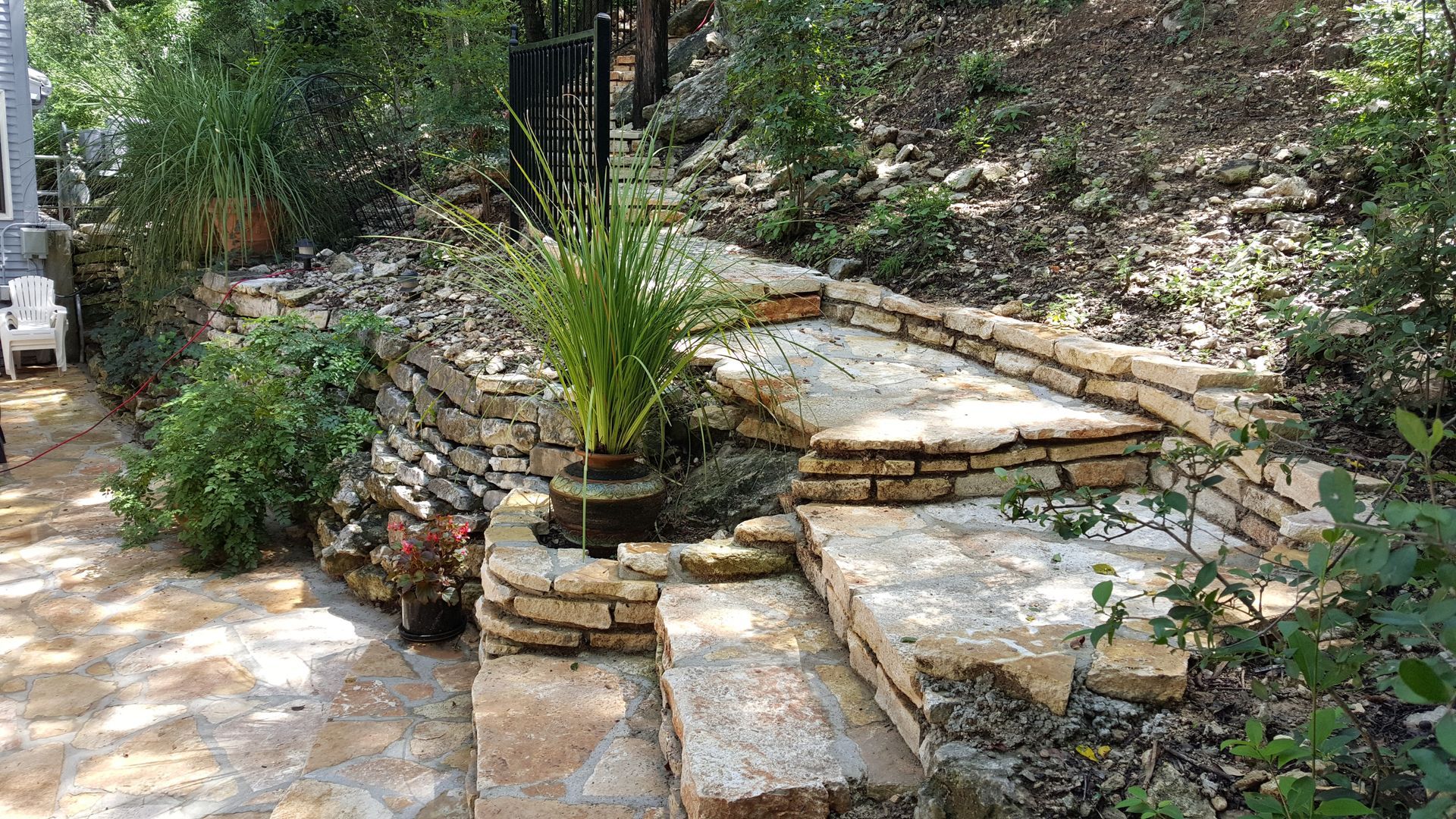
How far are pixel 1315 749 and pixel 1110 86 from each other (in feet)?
17.9

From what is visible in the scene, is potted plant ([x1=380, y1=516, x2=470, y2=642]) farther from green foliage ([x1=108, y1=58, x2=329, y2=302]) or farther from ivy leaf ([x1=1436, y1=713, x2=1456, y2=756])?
green foliage ([x1=108, y1=58, x2=329, y2=302])

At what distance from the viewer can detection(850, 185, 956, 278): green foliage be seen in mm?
4980

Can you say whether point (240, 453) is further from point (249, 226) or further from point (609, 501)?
point (249, 226)

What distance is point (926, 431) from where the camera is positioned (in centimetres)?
317

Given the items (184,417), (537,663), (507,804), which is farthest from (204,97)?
(507,804)

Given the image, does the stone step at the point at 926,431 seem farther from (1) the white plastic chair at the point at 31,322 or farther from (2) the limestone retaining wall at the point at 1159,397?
(1) the white plastic chair at the point at 31,322

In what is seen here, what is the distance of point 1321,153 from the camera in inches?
168

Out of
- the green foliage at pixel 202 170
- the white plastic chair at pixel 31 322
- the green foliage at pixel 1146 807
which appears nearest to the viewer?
the green foliage at pixel 1146 807

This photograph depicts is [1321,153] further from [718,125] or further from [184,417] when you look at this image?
[184,417]

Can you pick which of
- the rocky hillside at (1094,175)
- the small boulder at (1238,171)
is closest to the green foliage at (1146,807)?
the rocky hillside at (1094,175)

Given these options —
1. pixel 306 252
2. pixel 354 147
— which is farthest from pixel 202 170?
pixel 354 147

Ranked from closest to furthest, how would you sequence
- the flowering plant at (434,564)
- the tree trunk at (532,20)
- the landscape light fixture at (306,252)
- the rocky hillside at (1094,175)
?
1. the flowering plant at (434,564)
2. the rocky hillside at (1094,175)
3. the landscape light fixture at (306,252)
4. the tree trunk at (532,20)

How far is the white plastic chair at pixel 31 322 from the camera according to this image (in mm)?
7758

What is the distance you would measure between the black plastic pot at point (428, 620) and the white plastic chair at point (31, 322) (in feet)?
19.4
